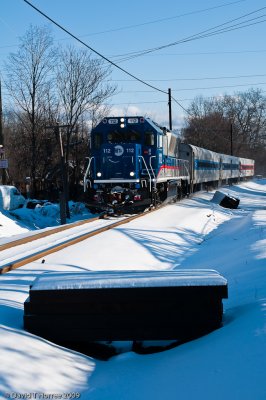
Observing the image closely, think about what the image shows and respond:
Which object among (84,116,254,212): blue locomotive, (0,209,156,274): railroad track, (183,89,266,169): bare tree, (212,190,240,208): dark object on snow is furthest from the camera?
(183,89,266,169): bare tree

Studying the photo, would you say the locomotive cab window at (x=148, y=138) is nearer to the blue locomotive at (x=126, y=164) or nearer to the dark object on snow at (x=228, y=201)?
the blue locomotive at (x=126, y=164)

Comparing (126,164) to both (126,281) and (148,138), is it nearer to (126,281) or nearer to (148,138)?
(148,138)

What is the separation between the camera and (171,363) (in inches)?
180

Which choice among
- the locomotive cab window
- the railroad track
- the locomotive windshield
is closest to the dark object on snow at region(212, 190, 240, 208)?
the locomotive cab window

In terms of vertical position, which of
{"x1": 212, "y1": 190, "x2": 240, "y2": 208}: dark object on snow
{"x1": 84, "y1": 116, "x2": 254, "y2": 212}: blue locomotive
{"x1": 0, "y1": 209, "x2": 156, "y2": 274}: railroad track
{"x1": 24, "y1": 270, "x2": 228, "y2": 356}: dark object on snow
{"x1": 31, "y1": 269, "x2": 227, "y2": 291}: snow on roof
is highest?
{"x1": 84, "y1": 116, "x2": 254, "y2": 212}: blue locomotive

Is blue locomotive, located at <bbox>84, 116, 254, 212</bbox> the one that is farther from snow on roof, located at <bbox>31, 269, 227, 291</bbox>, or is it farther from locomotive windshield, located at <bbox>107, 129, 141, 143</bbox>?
snow on roof, located at <bbox>31, 269, 227, 291</bbox>

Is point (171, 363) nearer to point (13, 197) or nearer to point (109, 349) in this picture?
point (109, 349)

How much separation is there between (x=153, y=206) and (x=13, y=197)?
7.20m

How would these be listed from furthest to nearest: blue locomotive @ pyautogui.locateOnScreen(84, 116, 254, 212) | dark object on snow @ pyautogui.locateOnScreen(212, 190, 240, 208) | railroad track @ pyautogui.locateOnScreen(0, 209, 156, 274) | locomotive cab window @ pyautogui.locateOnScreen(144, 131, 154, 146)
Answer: dark object on snow @ pyautogui.locateOnScreen(212, 190, 240, 208), locomotive cab window @ pyautogui.locateOnScreen(144, 131, 154, 146), blue locomotive @ pyautogui.locateOnScreen(84, 116, 254, 212), railroad track @ pyautogui.locateOnScreen(0, 209, 156, 274)

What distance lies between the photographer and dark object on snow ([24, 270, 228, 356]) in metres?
5.23

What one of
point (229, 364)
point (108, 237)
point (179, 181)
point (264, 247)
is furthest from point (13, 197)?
point (229, 364)

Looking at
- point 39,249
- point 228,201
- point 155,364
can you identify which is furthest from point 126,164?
point 155,364

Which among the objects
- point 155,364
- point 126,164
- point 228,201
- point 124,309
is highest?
point 126,164

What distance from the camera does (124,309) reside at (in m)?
5.27
